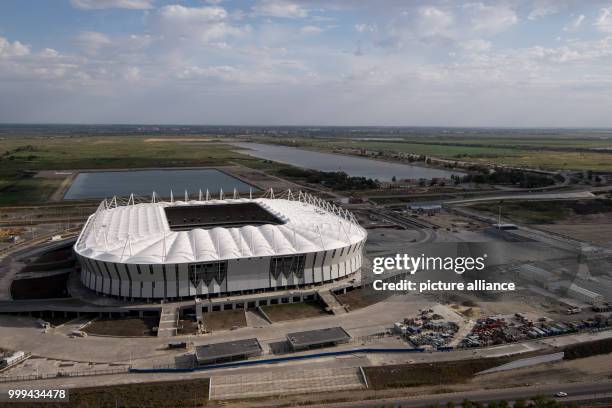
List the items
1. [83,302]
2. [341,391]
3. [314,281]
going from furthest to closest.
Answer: [314,281]
[83,302]
[341,391]

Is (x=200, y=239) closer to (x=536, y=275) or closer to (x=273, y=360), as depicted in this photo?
(x=273, y=360)

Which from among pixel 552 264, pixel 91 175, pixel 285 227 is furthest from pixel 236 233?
pixel 91 175

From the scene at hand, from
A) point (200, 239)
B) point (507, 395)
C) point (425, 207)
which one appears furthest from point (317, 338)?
point (425, 207)

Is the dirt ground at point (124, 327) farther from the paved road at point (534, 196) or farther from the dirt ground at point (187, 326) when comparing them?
the paved road at point (534, 196)

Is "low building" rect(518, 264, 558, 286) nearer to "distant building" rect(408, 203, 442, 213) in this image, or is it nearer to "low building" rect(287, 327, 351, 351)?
"low building" rect(287, 327, 351, 351)

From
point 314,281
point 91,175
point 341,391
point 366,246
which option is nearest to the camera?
point 341,391

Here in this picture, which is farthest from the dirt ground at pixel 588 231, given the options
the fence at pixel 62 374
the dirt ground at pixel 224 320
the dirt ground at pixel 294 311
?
the fence at pixel 62 374

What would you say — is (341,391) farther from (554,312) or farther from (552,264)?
(552,264)
